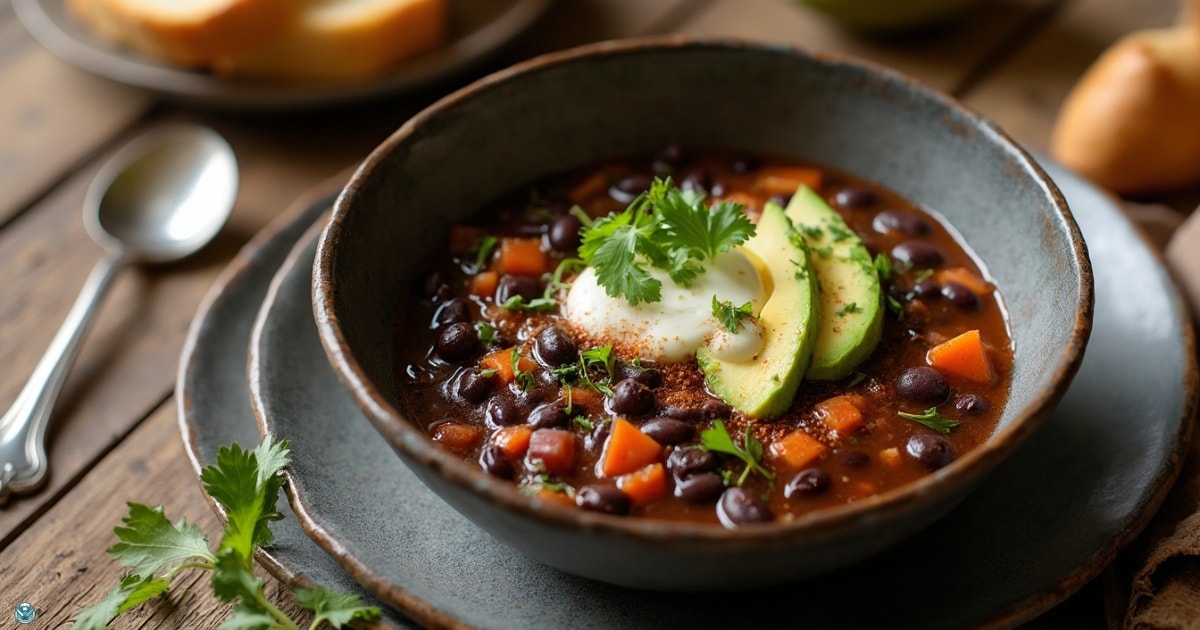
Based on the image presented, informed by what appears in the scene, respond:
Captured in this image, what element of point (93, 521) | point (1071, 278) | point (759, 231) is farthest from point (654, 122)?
point (93, 521)

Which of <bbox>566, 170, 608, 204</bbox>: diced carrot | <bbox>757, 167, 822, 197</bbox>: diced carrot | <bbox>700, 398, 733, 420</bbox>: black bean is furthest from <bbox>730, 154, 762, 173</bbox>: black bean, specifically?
<bbox>700, 398, 733, 420</bbox>: black bean

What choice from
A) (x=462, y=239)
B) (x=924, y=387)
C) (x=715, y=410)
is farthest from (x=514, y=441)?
(x=924, y=387)

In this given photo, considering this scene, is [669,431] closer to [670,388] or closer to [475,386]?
[670,388]

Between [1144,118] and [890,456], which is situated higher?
[1144,118]

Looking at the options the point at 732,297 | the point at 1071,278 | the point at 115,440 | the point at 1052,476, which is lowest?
the point at 115,440

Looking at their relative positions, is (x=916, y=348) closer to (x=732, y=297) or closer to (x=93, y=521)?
(x=732, y=297)

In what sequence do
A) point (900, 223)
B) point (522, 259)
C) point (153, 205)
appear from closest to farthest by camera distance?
1. point (522, 259)
2. point (900, 223)
3. point (153, 205)
